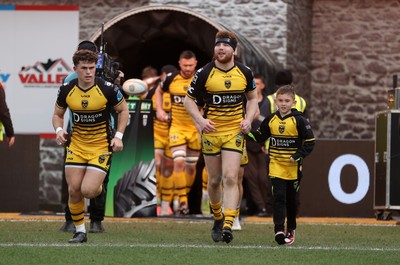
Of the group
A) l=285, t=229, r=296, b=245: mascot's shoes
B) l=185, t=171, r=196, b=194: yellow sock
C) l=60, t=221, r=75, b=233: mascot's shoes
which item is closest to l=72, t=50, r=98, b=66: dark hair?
l=60, t=221, r=75, b=233: mascot's shoes

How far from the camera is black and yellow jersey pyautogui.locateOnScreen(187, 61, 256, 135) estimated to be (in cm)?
1246

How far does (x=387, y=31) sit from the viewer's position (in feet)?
75.7

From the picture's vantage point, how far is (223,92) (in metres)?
12.5

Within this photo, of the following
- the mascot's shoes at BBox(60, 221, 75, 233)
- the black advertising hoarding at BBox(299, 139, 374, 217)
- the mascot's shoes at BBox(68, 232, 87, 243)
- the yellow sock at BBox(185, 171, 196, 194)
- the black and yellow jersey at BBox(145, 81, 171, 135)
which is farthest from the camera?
the black advertising hoarding at BBox(299, 139, 374, 217)

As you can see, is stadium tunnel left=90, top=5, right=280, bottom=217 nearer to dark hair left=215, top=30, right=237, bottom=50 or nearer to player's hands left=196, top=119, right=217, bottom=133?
dark hair left=215, top=30, right=237, bottom=50

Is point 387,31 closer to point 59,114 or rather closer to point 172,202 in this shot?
point 172,202

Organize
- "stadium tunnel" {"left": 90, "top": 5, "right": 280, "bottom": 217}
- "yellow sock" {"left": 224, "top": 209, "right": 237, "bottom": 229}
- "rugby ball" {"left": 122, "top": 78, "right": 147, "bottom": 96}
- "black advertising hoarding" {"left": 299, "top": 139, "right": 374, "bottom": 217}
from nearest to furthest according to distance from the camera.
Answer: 1. "yellow sock" {"left": 224, "top": 209, "right": 237, "bottom": 229}
2. "rugby ball" {"left": 122, "top": 78, "right": 147, "bottom": 96}
3. "black advertising hoarding" {"left": 299, "top": 139, "right": 374, "bottom": 217}
4. "stadium tunnel" {"left": 90, "top": 5, "right": 280, "bottom": 217}

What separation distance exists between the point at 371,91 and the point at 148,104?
7.28 metres

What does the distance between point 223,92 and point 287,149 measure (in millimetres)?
847

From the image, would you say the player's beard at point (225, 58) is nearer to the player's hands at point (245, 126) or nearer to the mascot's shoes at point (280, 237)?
the player's hands at point (245, 126)

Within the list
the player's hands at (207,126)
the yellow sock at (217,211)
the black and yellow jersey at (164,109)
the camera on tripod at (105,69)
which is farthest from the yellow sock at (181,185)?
the player's hands at (207,126)

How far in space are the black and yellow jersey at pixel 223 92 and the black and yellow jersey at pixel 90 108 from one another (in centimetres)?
86

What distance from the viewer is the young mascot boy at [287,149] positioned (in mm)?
12320

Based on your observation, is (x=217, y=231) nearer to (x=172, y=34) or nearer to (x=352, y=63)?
(x=172, y=34)
